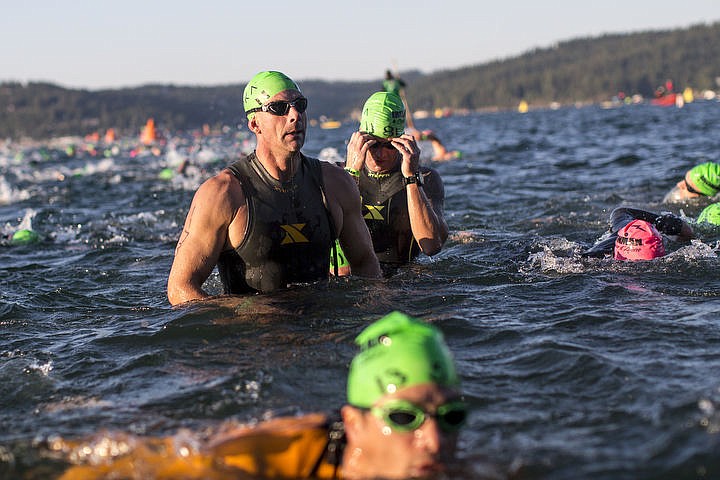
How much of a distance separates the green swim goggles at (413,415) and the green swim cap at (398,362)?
0.06 meters

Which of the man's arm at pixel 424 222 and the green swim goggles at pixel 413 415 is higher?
the man's arm at pixel 424 222

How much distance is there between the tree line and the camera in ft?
470

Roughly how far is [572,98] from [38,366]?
178685 millimetres

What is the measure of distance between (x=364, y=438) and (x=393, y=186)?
4.55 m

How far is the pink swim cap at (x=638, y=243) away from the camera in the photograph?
784 cm

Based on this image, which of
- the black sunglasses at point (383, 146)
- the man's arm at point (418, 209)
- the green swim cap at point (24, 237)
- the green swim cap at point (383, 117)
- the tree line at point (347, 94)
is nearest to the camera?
the man's arm at point (418, 209)

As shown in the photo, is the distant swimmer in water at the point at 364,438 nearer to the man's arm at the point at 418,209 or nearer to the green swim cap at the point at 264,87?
the green swim cap at the point at 264,87

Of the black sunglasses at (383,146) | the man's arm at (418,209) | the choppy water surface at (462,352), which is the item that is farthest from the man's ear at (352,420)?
the black sunglasses at (383,146)

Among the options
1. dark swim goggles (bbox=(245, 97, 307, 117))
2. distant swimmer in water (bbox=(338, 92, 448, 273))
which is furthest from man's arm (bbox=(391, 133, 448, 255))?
dark swim goggles (bbox=(245, 97, 307, 117))

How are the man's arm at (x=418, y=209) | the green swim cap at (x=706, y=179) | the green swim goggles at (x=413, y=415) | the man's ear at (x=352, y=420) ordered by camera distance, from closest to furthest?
the green swim goggles at (x=413, y=415), the man's ear at (x=352, y=420), the man's arm at (x=418, y=209), the green swim cap at (x=706, y=179)

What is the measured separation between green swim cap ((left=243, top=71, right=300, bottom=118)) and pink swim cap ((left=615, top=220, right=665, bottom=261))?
3.70 metres

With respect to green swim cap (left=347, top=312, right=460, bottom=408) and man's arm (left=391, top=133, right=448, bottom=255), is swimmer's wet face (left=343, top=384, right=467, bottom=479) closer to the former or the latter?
green swim cap (left=347, top=312, right=460, bottom=408)

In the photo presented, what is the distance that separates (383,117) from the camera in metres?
7.06

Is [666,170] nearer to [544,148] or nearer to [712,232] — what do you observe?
[712,232]
